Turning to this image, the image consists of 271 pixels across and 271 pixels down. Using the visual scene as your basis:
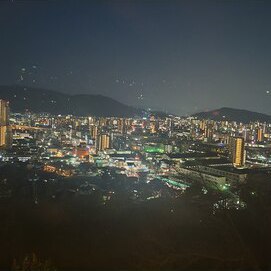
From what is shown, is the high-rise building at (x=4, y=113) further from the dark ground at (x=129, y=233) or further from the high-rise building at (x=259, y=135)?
the high-rise building at (x=259, y=135)

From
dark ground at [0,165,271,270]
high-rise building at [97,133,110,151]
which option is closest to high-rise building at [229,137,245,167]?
high-rise building at [97,133,110,151]

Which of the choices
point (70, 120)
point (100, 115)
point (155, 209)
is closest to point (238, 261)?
point (155, 209)

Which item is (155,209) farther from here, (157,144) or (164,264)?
(157,144)

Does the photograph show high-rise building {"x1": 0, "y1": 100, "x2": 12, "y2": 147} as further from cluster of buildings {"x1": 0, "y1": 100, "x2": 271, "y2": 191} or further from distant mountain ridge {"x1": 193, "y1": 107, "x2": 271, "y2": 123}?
distant mountain ridge {"x1": 193, "y1": 107, "x2": 271, "y2": 123}

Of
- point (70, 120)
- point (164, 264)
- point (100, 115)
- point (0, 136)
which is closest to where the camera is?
point (164, 264)

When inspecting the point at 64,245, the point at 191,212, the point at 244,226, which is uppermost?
the point at 244,226

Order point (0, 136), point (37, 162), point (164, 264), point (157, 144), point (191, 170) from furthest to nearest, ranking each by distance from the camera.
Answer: point (157, 144)
point (0, 136)
point (37, 162)
point (191, 170)
point (164, 264)

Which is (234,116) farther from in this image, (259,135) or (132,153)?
(132,153)
